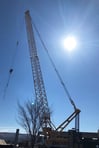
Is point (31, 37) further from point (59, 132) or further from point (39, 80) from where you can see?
point (59, 132)

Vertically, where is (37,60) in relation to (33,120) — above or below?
above

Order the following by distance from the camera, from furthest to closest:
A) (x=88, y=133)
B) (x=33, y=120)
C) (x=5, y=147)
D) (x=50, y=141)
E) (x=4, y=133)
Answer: (x=4, y=133) → (x=88, y=133) → (x=50, y=141) → (x=33, y=120) → (x=5, y=147)

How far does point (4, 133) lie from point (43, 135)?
59247 millimetres

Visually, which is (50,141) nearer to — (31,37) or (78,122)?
(78,122)

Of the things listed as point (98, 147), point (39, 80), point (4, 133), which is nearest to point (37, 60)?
point (39, 80)

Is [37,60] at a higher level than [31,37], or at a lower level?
lower

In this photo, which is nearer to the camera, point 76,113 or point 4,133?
point 76,113

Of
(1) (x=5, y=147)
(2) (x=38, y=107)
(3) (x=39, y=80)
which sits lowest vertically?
(1) (x=5, y=147)

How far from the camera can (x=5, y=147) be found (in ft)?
103

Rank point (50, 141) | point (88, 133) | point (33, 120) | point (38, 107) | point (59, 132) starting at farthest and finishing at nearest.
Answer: point (88, 133) → point (59, 132) → point (50, 141) → point (38, 107) → point (33, 120)

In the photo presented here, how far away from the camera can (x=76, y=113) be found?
204 ft

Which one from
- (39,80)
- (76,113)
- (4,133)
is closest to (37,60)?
(39,80)

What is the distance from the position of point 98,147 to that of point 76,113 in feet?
58.6

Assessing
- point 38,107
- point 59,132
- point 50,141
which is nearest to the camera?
point 38,107
